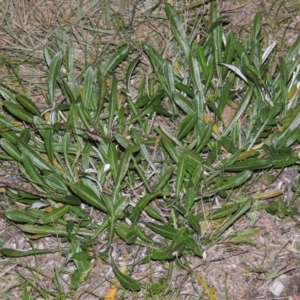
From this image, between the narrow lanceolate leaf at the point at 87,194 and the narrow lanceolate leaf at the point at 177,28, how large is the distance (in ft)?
2.56

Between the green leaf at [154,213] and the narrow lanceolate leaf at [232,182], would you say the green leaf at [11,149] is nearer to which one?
the green leaf at [154,213]

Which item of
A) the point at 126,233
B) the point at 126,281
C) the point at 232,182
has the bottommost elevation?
the point at 126,281

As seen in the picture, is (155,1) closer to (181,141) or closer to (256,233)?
(181,141)

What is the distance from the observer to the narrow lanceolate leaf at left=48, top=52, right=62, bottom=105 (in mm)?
3207

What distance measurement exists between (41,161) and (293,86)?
3.43 feet

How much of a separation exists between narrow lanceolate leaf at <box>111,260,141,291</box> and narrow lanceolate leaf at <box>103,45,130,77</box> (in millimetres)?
897

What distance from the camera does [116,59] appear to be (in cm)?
329

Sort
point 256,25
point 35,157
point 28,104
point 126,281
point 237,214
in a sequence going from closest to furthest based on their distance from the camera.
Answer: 1. point 126,281
2. point 237,214
3. point 35,157
4. point 28,104
5. point 256,25

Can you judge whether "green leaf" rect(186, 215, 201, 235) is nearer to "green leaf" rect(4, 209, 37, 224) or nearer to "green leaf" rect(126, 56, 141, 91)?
"green leaf" rect(4, 209, 37, 224)

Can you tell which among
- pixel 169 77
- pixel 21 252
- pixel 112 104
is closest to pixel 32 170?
pixel 21 252

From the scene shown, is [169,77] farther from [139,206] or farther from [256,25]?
[139,206]

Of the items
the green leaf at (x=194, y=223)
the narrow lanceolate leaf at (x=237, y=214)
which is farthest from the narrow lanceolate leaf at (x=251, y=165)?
the green leaf at (x=194, y=223)

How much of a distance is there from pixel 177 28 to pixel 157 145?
2.03 feet

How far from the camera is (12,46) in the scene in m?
3.50
